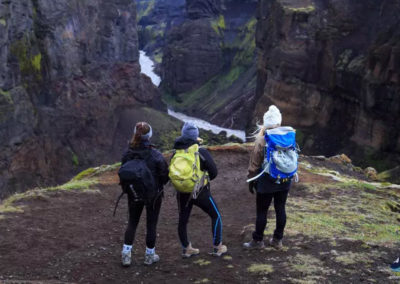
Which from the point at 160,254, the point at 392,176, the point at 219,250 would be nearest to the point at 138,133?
the point at 219,250

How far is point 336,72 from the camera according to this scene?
52969mm

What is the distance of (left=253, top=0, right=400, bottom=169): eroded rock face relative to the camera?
4353 centimetres

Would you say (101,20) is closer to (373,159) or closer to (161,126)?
(161,126)

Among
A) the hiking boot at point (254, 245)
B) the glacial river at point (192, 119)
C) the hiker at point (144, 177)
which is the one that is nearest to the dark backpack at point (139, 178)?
the hiker at point (144, 177)

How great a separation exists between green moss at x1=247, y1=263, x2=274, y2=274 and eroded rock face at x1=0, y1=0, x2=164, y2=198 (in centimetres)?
3989

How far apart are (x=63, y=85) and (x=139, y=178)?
195ft

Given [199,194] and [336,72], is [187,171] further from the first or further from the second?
[336,72]

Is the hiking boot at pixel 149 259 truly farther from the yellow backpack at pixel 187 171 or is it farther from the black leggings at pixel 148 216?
the yellow backpack at pixel 187 171

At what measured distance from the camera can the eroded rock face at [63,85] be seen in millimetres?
48656

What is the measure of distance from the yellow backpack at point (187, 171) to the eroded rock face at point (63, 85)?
1550 inches

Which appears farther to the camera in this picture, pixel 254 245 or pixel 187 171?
pixel 254 245

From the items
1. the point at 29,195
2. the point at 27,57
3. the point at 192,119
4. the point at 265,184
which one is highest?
the point at 27,57

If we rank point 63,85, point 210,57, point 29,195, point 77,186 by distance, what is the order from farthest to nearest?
point 210,57 < point 63,85 < point 77,186 < point 29,195

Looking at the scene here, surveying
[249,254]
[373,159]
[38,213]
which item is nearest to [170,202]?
[38,213]
